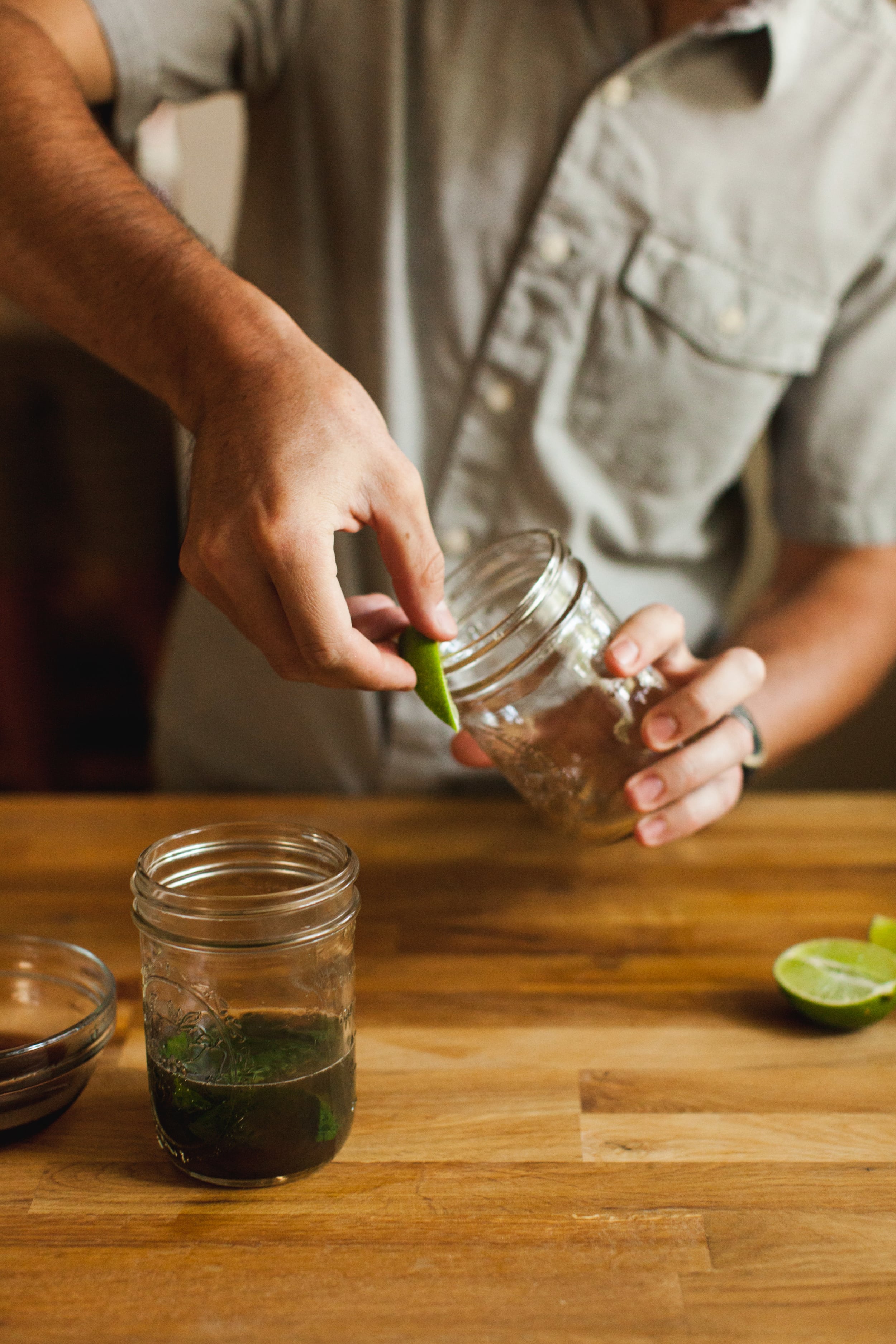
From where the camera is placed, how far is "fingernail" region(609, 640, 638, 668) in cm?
79

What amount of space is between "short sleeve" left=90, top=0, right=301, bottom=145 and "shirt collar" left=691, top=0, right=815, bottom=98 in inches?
16.2

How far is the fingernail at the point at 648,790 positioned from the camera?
0.82m

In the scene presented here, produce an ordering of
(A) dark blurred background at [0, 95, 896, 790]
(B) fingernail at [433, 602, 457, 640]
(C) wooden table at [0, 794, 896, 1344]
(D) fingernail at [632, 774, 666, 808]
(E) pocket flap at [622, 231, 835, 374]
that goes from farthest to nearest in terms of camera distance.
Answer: (A) dark blurred background at [0, 95, 896, 790] → (E) pocket flap at [622, 231, 835, 374] → (D) fingernail at [632, 774, 666, 808] → (B) fingernail at [433, 602, 457, 640] → (C) wooden table at [0, 794, 896, 1344]

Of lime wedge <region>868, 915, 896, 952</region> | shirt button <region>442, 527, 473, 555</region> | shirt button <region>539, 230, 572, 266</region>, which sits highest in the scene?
shirt button <region>539, 230, 572, 266</region>

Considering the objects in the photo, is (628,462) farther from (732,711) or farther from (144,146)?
(144,146)

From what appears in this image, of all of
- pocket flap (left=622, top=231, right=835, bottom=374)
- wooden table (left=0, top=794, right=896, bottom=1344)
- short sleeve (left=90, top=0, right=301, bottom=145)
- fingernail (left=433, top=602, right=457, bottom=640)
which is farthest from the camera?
pocket flap (left=622, top=231, right=835, bottom=374)

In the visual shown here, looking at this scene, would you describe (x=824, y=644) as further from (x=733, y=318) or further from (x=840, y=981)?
(x=840, y=981)

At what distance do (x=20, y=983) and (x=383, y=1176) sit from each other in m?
0.30

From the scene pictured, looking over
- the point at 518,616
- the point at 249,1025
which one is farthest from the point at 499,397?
the point at 249,1025

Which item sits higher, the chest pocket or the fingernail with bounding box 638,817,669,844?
the chest pocket

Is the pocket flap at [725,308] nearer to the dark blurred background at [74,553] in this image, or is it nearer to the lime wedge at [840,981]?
the lime wedge at [840,981]

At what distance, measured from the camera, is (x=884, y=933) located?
0.89 meters

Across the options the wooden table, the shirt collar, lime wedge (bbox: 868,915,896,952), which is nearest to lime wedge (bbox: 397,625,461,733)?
the wooden table

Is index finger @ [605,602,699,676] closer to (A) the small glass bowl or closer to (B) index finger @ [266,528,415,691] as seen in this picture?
(B) index finger @ [266,528,415,691]
